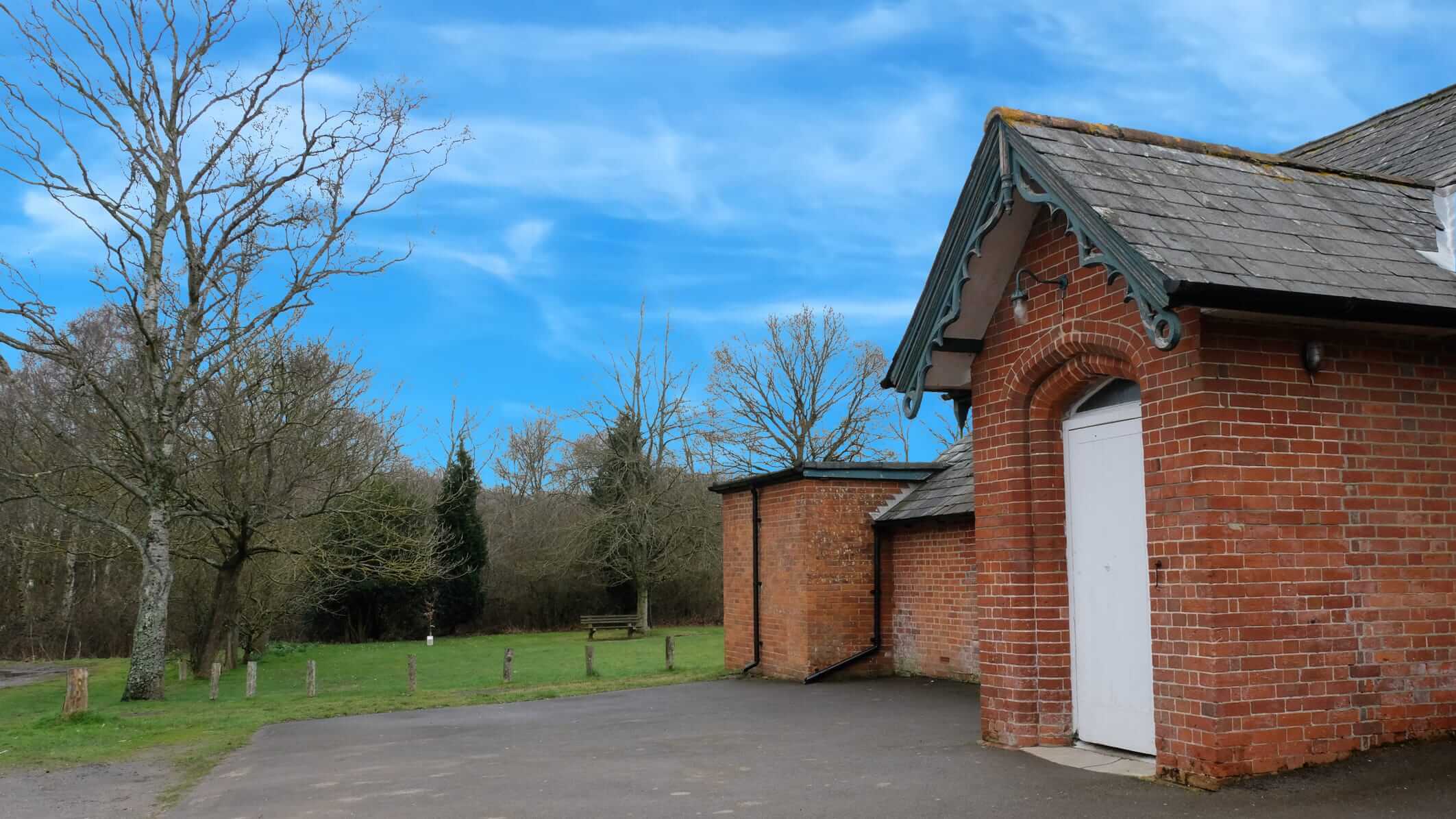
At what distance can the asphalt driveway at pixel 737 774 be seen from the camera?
628 cm

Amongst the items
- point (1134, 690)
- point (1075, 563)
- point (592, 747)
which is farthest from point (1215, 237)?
point (592, 747)

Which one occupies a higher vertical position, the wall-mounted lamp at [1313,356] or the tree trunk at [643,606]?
the wall-mounted lamp at [1313,356]

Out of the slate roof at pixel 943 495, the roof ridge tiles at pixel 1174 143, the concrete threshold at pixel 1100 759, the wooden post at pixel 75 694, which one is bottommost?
the wooden post at pixel 75 694

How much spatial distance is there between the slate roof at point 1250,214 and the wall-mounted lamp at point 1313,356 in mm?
424

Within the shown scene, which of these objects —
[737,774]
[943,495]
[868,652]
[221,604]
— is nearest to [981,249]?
[737,774]

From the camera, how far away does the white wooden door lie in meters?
7.61

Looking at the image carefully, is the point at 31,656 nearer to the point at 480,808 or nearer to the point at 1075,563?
the point at 480,808

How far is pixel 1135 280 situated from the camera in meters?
6.54

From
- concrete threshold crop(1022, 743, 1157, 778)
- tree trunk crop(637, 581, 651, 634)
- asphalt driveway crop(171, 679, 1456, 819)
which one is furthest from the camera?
tree trunk crop(637, 581, 651, 634)

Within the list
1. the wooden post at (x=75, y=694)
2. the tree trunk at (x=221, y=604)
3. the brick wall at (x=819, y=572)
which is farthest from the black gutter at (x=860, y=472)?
the tree trunk at (x=221, y=604)

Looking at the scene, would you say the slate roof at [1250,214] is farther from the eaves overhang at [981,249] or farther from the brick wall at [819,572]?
the brick wall at [819,572]

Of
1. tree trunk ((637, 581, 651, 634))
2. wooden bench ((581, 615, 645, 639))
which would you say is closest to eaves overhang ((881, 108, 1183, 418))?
wooden bench ((581, 615, 645, 639))

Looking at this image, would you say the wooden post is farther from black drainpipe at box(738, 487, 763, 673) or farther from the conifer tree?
the conifer tree

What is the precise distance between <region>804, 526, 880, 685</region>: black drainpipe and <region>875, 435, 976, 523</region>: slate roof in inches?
24.8
